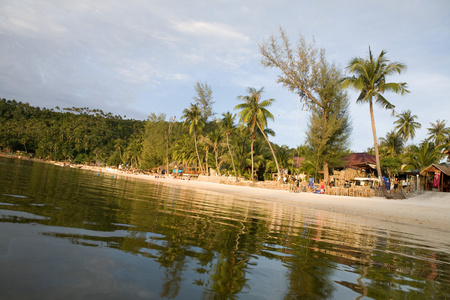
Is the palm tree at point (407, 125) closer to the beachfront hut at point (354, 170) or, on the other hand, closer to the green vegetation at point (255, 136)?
the green vegetation at point (255, 136)

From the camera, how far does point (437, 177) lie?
27.7m

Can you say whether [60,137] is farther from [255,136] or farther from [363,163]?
[363,163]

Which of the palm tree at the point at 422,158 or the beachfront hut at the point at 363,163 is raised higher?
the palm tree at the point at 422,158

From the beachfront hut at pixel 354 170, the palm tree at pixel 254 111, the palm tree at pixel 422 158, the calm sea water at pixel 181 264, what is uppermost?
the palm tree at pixel 254 111

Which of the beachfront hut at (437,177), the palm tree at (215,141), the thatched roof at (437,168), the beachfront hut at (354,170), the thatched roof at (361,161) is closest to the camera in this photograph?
the thatched roof at (437,168)

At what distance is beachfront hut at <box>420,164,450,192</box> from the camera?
86.4 feet

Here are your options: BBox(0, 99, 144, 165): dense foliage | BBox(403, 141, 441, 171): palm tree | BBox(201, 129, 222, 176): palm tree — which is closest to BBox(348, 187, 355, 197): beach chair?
BBox(403, 141, 441, 171): palm tree

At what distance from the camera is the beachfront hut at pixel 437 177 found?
2633 centimetres

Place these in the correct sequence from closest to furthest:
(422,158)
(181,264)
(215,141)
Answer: (181,264) → (422,158) → (215,141)

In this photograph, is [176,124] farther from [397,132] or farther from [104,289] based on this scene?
[104,289]

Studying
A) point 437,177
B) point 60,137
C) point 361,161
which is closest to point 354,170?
point 361,161

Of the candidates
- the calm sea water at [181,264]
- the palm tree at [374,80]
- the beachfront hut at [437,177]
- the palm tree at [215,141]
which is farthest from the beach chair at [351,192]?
the palm tree at [215,141]

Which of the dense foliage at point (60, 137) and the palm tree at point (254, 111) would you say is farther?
the dense foliage at point (60, 137)

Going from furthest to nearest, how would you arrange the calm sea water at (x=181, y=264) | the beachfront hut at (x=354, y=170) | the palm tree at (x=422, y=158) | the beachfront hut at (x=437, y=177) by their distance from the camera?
the palm tree at (x=422, y=158), the beachfront hut at (x=354, y=170), the beachfront hut at (x=437, y=177), the calm sea water at (x=181, y=264)
